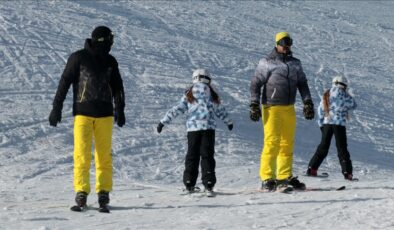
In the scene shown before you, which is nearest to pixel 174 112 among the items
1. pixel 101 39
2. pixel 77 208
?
pixel 101 39

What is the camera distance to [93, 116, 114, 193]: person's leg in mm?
7465

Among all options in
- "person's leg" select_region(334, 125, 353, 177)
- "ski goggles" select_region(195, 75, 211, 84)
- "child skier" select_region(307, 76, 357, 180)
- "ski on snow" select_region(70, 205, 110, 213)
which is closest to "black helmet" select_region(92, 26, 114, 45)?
"ski on snow" select_region(70, 205, 110, 213)

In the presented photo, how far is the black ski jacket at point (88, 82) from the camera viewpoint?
7395 millimetres

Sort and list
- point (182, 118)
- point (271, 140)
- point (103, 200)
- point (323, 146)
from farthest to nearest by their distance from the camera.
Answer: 1. point (182, 118)
2. point (323, 146)
3. point (271, 140)
4. point (103, 200)

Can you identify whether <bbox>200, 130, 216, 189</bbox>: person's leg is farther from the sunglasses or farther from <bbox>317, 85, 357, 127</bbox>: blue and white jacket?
<bbox>317, 85, 357, 127</bbox>: blue and white jacket

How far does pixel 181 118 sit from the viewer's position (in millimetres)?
16734

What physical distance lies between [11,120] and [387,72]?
1445 centimetres

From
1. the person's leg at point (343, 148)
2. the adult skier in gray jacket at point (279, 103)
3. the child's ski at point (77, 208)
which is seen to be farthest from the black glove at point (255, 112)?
the person's leg at point (343, 148)

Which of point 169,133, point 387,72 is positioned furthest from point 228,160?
point 387,72

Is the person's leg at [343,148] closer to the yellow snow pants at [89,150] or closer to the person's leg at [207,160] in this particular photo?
the person's leg at [207,160]

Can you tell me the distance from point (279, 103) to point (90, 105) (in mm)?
2516

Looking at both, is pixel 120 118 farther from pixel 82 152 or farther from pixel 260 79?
pixel 260 79

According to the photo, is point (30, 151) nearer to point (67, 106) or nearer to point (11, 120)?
point (11, 120)

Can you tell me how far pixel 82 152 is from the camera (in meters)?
7.38
